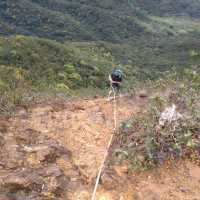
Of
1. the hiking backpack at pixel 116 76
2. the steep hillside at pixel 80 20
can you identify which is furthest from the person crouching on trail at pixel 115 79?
the steep hillside at pixel 80 20

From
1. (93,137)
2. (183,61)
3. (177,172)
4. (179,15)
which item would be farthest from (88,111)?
(179,15)

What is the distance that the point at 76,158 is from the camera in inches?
274

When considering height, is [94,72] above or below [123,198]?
below

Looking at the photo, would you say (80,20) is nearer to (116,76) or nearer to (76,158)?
(116,76)

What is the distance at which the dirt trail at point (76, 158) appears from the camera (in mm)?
6250

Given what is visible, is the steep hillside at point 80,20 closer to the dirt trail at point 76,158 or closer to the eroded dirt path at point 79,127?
the eroded dirt path at point 79,127

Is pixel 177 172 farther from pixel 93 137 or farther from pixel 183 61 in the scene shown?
pixel 183 61

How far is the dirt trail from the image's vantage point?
625 centimetres

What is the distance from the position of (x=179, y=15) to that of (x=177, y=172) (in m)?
112

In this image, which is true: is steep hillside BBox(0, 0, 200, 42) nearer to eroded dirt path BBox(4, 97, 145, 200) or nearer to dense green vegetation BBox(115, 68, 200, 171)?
eroded dirt path BBox(4, 97, 145, 200)

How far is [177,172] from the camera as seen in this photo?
6.78 m

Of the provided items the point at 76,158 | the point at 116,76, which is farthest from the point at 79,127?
the point at 116,76

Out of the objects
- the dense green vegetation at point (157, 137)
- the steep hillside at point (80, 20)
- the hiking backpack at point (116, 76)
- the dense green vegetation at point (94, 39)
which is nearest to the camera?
the dense green vegetation at point (157, 137)

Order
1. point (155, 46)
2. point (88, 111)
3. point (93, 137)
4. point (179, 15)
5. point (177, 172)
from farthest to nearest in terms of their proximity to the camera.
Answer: point (179, 15) → point (155, 46) → point (88, 111) → point (93, 137) → point (177, 172)
